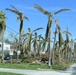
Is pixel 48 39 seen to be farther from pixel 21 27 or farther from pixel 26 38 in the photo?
pixel 26 38

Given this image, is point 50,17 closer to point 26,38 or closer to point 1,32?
point 1,32

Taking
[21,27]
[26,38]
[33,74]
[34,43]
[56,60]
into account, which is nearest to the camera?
[33,74]

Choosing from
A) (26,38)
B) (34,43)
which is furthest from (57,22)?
(34,43)

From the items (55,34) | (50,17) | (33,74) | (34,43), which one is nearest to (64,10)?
(50,17)

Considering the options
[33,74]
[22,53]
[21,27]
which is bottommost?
[33,74]

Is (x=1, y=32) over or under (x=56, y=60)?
over

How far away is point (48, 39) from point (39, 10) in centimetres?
454

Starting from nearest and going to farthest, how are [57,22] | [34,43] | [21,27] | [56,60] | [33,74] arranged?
[33,74], [57,22], [21,27], [56,60], [34,43]

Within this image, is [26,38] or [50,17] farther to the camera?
[26,38]

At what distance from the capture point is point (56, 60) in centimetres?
5400

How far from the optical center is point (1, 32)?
4747cm

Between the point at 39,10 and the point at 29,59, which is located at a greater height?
the point at 39,10

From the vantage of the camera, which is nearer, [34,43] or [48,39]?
[48,39]

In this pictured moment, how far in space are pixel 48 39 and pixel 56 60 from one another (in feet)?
34.7
